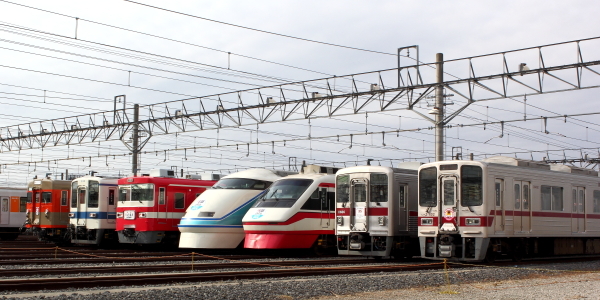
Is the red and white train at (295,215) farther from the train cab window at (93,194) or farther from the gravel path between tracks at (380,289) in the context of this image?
the train cab window at (93,194)

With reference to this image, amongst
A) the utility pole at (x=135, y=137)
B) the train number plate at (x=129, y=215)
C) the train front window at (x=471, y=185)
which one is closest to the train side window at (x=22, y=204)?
the utility pole at (x=135, y=137)

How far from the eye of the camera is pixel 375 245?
69.6 ft

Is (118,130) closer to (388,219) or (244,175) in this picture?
(244,175)

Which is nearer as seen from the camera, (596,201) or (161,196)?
(596,201)

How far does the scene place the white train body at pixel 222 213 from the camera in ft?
78.1

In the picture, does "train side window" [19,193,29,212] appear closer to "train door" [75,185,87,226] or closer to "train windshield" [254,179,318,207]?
"train door" [75,185,87,226]

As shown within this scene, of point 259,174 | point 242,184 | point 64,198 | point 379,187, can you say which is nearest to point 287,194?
point 242,184

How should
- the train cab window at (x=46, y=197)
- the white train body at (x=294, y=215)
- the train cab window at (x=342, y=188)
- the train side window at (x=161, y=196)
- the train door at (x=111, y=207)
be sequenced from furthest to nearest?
the train cab window at (x=46, y=197) → the train door at (x=111, y=207) → the train side window at (x=161, y=196) → the white train body at (x=294, y=215) → the train cab window at (x=342, y=188)

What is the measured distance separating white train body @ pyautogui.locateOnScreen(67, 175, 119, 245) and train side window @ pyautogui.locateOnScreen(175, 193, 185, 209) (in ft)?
12.5

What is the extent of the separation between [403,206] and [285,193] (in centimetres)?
393

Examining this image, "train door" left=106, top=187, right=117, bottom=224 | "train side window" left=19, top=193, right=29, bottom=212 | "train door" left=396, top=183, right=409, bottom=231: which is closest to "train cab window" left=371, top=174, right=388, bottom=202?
"train door" left=396, top=183, right=409, bottom=231

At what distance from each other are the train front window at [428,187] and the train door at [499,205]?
1686 mm

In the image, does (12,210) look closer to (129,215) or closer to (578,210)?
(129,215)

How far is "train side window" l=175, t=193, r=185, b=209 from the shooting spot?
91.9 ft
